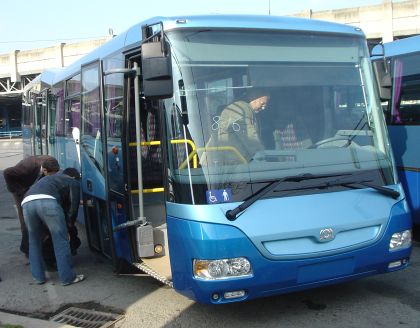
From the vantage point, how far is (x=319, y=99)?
15.8ft

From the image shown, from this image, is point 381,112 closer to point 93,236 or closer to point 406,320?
point 406,320

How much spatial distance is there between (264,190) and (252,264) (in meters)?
0.60

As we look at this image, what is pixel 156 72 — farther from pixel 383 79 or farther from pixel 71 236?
pixel 71 236

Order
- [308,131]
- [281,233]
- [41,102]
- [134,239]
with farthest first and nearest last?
[41,102], [134,239], [308,131], [281,233]

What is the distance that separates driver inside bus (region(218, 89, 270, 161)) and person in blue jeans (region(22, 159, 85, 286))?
2573 millimetres

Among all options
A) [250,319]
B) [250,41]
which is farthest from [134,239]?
[250,41]

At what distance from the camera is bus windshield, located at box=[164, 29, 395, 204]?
14.0ft

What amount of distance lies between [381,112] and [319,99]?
655 mm

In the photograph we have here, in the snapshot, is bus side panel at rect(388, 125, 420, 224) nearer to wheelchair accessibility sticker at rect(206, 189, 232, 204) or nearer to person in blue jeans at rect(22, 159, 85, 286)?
wheelchair accessibility sticker at rect(206, 189, 232, 204)

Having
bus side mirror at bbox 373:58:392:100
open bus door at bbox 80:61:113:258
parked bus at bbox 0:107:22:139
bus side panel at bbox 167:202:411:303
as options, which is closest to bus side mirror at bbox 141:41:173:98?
bus side panel at bbox 167:202:411:303

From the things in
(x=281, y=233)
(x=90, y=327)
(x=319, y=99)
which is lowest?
(x=90, y=327)

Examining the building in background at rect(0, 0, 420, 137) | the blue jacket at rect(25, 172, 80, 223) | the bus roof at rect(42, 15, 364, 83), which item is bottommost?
the blue jacket at rect(25, 172, 80, 223)

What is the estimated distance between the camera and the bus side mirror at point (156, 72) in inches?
163

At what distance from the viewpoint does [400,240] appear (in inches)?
183
